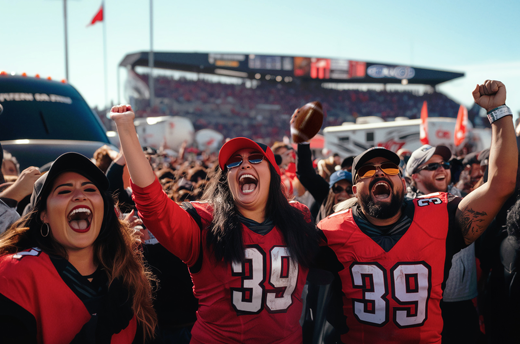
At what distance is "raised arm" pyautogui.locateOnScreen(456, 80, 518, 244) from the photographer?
2.06 meters

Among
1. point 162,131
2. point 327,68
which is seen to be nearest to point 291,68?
point 327,68

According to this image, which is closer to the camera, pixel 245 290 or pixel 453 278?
pixel 245 290

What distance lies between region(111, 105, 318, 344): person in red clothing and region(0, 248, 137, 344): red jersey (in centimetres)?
49

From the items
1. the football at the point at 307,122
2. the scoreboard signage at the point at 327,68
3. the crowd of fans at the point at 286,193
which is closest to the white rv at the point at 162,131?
the crowd of fans at the point at 286,193

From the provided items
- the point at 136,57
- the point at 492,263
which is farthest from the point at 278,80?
the point at 492,263

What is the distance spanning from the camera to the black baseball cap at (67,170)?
187 cm

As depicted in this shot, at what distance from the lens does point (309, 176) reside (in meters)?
3.33

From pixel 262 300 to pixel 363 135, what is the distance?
1874 centimetres

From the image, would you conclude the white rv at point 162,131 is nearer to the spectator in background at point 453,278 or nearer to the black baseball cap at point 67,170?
the spectator in background at point 453,278

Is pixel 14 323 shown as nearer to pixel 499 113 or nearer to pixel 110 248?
pixel 110 248

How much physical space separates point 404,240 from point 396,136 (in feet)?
57.3

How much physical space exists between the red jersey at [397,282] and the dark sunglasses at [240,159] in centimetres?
70

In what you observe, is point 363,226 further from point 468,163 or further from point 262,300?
point 468,163

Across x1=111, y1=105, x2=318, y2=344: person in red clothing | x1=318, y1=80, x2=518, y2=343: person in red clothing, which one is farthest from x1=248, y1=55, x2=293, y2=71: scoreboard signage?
x1=111, y1=105, x2=318, y2=344: person in red clothing
